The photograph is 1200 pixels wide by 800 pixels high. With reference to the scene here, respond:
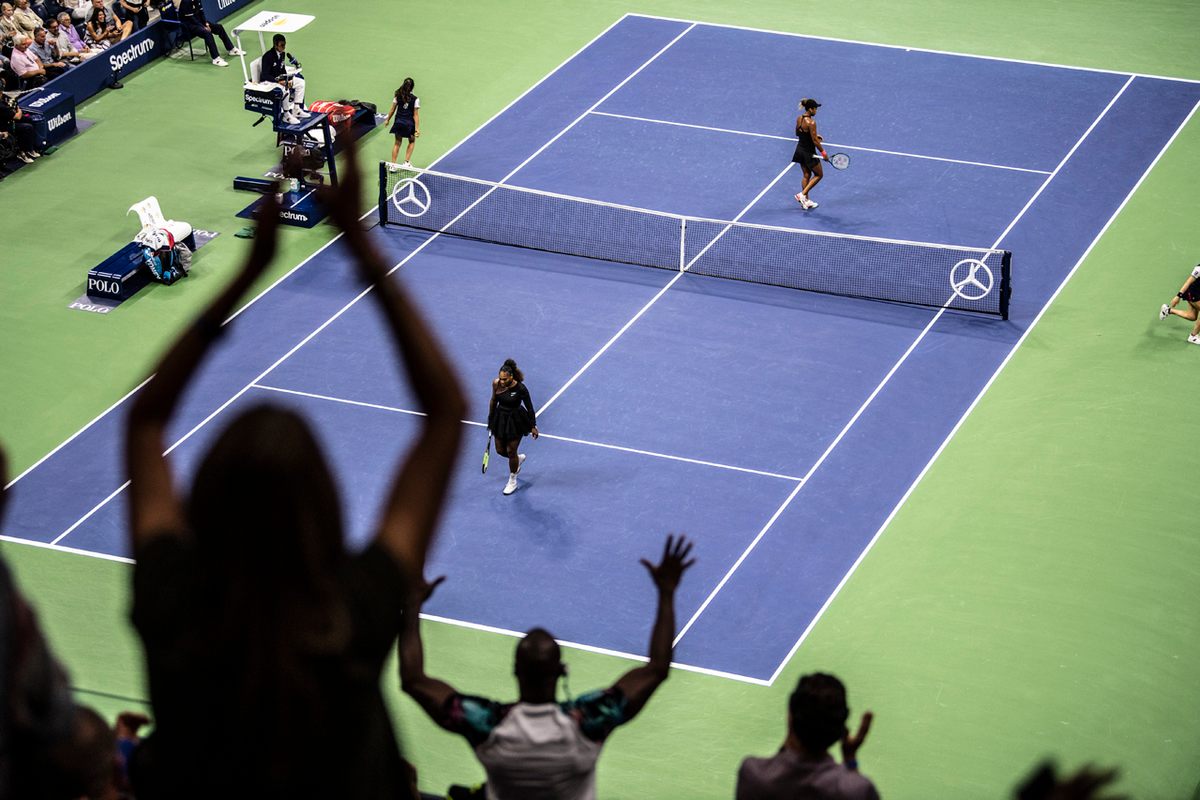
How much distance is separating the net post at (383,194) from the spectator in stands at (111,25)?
30.6 ft

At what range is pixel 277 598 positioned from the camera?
307 centimetres

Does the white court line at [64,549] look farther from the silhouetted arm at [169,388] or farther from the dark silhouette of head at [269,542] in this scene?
the dark silhouette of head at [269,542]

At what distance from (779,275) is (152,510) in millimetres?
21822

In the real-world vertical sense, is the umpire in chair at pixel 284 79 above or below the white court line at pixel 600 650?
above

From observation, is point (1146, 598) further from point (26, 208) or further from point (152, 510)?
point (26, 208)

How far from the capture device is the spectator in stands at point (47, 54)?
30.9 metres

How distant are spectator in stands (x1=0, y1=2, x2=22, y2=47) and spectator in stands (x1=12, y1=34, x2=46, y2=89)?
116mm

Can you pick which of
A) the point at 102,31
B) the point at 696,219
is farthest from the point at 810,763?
the point at 102,31

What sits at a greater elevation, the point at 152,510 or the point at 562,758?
the point at 152,510

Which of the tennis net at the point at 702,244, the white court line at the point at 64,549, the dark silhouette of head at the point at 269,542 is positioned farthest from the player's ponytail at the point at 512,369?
the dark silhouette of head at the point at 269,542

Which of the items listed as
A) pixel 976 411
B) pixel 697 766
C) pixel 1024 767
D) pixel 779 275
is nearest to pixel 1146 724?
pixel 1024 767

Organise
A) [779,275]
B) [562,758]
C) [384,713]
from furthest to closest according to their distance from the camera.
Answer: [779,275], [562,758], [384,713]

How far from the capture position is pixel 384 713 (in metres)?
3.41

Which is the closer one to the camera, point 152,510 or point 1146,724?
point 152,510
